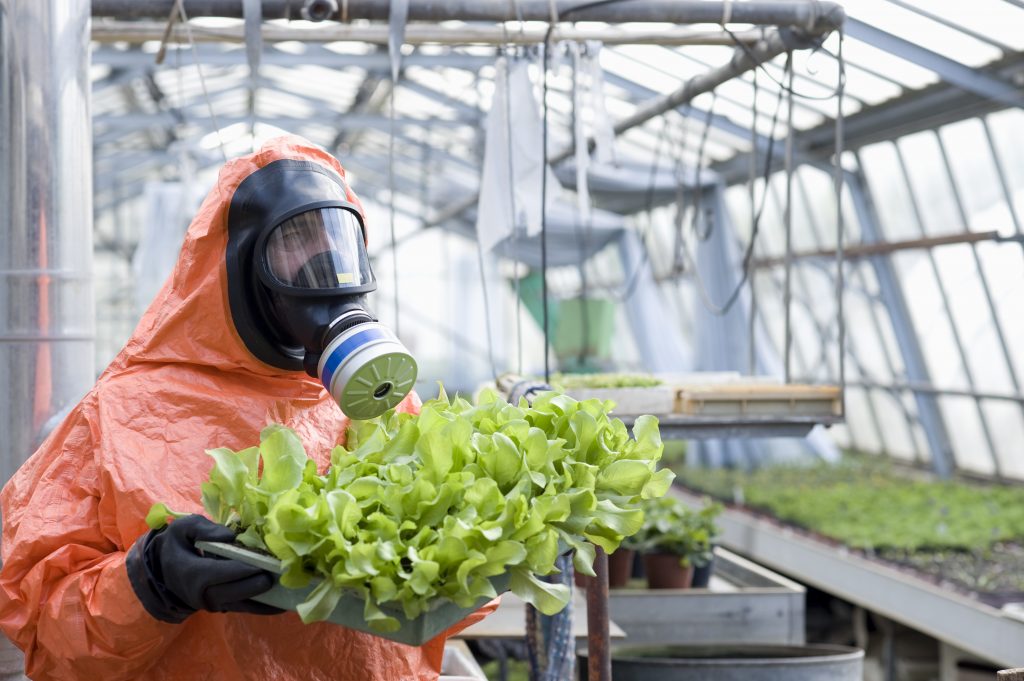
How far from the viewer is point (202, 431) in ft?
5.73

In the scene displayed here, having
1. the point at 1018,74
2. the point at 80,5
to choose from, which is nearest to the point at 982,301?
the point at 1018,74

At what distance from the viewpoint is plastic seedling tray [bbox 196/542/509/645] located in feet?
4.41

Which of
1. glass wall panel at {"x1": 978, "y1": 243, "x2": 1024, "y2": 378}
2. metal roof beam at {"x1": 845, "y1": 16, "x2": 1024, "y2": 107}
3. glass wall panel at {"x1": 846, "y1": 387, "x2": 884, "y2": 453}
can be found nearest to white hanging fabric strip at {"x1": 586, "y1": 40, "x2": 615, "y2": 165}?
metal roof beam at {"x1": 845, "y1": 16, "x2": 1024, "y2": 107}

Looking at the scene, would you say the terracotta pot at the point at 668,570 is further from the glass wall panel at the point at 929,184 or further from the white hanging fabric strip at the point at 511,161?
the glass wall panel at the point at 929,184

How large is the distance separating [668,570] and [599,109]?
4.87ft

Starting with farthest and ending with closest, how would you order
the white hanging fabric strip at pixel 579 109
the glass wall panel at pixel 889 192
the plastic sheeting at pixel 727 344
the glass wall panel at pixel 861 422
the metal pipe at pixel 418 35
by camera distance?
the glass wall panel at pixel 861 422
the plastic sheeting at pixel 727 344
the glass wall panel at pixel 889 192
the white hanging fabric strip at pixel 579 109
the metal pipe at pixel 418 35

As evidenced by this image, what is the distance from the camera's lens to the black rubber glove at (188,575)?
4.60 feet

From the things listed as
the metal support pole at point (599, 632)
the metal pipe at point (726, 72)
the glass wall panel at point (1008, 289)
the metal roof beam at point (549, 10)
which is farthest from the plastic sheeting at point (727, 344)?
the metal support pole at point (599, 632)

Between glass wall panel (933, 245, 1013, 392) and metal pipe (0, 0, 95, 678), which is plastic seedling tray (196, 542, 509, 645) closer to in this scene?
metal pipe (0, 0, 95, 678)

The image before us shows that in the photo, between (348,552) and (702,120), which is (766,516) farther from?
(348,552)

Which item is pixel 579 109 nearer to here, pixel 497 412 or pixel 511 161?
pixel 511 161

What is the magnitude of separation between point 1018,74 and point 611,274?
8.61m

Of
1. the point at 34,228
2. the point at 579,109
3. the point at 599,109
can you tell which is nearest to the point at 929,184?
the point at 599,109

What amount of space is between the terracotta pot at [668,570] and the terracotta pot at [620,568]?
0.07m
